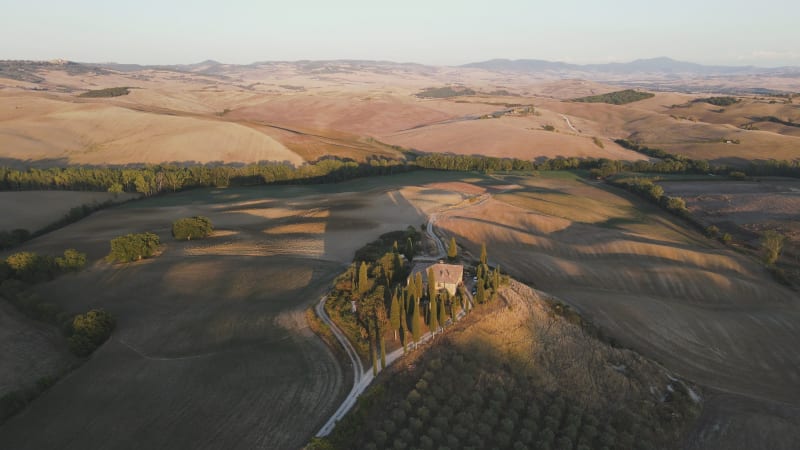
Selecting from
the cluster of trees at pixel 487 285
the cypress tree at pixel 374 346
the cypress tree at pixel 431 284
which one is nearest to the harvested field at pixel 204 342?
the cypress tree at pixel 374 346

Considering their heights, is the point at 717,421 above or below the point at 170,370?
below

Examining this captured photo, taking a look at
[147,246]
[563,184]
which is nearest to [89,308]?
Answer: [147,246]

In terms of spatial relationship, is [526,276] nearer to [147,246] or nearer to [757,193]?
[147,246]

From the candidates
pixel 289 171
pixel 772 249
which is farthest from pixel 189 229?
pixel 772 249

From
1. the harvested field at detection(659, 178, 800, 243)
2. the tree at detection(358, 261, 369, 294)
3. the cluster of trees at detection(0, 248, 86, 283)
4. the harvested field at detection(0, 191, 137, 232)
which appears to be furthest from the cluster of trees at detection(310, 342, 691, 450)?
the harvested field at detection(0, 191, 137, 232)

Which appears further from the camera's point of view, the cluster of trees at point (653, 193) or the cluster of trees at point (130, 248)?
the cluster of trees at point (653, 193)

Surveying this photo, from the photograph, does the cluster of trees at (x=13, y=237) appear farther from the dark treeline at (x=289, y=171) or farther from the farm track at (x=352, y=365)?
the farm track at (x=352, y=365)
